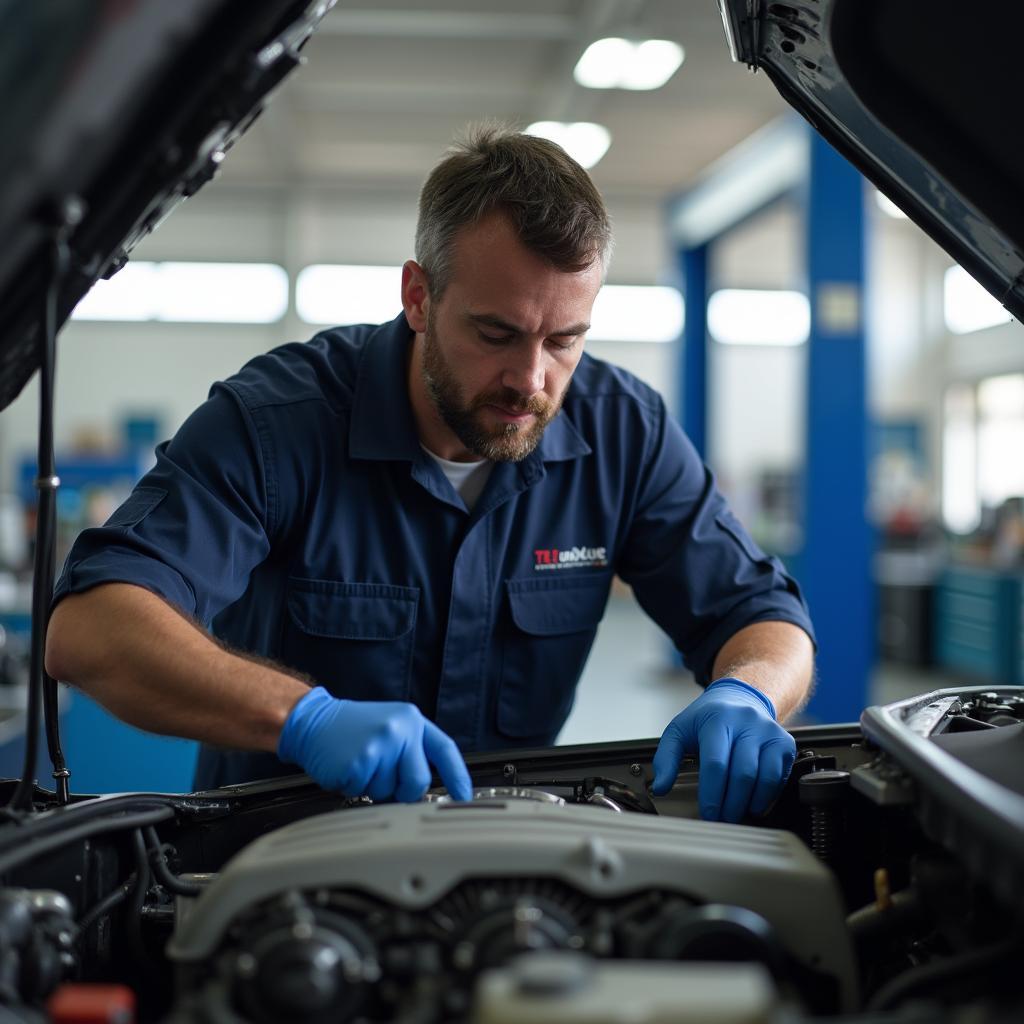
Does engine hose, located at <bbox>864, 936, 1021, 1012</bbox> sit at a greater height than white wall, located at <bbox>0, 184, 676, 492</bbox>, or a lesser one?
lesser

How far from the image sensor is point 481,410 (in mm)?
1454

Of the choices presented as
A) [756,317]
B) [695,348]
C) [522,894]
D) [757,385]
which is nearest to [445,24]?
[695,348]

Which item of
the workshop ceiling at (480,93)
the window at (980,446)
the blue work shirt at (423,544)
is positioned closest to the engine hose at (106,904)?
the blue work shirt at (423,544)

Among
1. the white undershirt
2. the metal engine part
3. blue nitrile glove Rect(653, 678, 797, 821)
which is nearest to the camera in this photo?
the metal engine part

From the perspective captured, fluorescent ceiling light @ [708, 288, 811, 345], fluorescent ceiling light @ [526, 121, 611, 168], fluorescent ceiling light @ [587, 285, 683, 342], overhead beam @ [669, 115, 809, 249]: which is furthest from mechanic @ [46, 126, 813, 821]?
fluorescent ceiling light @ [708, 288, 811, 345]

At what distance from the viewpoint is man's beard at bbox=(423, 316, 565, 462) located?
1.44 meters

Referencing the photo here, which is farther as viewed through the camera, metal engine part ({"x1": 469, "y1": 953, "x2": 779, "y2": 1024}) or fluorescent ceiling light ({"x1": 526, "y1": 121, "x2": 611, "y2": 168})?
fluorescent ceiling light ({"x1": 526, "y1": 121, "x2": 611, "y2": 168})

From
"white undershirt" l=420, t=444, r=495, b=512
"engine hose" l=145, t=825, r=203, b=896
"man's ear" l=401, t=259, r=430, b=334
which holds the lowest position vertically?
"engine hose" l=145, t=825, r=203, b=896

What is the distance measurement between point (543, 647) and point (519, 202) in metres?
0.66

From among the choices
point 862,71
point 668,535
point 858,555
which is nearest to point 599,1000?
point 862,71

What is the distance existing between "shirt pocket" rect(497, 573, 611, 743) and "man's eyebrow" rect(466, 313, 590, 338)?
1.29 ft

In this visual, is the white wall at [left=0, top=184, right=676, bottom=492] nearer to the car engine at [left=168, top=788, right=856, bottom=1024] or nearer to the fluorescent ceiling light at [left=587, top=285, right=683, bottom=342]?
the fluorescent ceiling light at [left=587, top=285, right=683, bottom=342]

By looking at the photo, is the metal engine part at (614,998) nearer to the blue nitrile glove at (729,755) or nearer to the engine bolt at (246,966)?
the engine bolt at (246,966)

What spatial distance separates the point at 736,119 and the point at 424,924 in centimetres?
791
